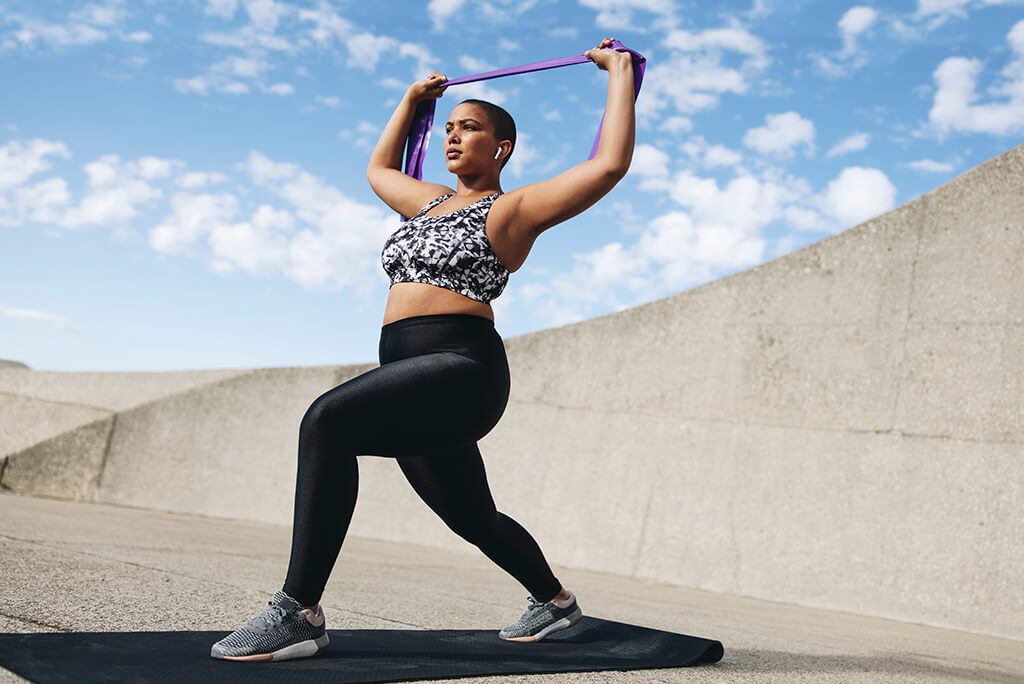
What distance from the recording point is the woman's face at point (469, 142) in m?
2.69

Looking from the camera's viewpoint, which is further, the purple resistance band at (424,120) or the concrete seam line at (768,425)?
the concrete seam line at (768,425)

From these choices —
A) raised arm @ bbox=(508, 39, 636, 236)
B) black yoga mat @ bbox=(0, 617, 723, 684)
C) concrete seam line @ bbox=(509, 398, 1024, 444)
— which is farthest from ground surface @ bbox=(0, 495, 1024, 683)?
concrete seam line @ bbox=(509, 398, 1024, 444)

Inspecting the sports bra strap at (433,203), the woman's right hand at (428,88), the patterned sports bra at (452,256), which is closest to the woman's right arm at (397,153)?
the woman's right hand at (428,88)

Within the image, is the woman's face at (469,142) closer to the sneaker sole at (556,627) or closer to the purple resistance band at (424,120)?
the purple resistance band at (424,120)

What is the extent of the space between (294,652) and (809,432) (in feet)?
18.0

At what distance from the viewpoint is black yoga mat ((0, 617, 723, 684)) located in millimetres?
1901

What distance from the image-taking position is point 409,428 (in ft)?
7.50

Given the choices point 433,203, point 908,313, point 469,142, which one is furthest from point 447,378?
point 908,313

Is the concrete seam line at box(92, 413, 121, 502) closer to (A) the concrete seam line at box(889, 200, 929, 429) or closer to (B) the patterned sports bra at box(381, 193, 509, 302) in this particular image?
(A) the concrete seam line at box(889, 200, 929, 429)

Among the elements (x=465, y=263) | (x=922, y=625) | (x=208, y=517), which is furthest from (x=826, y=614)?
(x=208, y=517)

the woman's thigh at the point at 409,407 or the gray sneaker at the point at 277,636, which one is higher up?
the woman's thigh at the point at 409,407

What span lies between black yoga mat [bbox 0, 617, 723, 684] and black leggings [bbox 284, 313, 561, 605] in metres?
0.24

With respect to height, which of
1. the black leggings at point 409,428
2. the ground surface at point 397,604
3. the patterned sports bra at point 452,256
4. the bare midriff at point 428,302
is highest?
the patterned sports bra at point 452,256

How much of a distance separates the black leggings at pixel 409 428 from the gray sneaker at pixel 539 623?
406 mm
